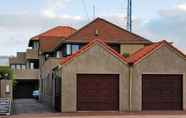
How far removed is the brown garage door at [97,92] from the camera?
41594 millimetres

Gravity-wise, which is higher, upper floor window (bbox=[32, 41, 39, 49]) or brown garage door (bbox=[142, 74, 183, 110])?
upper floor window (bbox=[32, 41, 39, 49])

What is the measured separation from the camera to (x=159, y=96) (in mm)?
42781

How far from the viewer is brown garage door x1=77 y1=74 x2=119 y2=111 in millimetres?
41594

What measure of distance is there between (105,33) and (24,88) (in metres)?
34.3

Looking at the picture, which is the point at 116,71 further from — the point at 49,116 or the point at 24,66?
the point at 24,66

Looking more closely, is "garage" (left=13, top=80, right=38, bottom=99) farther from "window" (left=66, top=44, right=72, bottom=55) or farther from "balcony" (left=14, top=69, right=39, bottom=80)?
"window" (left=66, top=44, right=72, bottom=55)

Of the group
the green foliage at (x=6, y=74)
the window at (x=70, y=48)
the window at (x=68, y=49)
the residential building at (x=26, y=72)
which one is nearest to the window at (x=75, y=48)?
the window at (x=70, y=48)

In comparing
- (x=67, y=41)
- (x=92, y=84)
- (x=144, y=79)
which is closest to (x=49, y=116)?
(x=92, y=84)

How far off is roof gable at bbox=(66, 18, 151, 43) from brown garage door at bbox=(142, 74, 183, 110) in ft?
63.5

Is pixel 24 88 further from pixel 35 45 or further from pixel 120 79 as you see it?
pixel 120 79

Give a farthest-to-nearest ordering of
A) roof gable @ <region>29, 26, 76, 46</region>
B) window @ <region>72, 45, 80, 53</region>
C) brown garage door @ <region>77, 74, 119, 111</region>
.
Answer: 1. roof gable @ <region>29, 26, 76, 46</region>
2. window @ <region>72, 45, 80, 53</region>
3. brown garage door @ <region>77, 74, 119, 111</region>

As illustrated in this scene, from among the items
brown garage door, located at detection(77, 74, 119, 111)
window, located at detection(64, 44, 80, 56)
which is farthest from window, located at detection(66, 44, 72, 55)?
brown garage door, located at detection(77, 74, 119, 111)

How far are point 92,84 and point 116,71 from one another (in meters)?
2.03

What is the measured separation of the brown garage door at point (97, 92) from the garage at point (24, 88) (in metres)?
53.2
